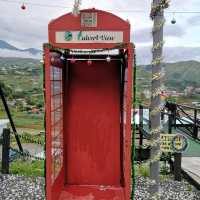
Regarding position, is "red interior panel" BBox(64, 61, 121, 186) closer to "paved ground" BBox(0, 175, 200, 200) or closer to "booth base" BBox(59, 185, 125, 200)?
"booth base" BBox(59, 185, 125, 200)

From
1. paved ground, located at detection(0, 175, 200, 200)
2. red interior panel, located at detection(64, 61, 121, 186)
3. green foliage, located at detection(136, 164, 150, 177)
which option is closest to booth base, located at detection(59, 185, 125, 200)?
red interior panel, located at detection(64, 61, 121, 186)

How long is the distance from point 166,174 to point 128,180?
3.52 meters

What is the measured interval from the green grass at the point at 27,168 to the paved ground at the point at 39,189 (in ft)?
1.09

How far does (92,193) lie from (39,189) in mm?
1413

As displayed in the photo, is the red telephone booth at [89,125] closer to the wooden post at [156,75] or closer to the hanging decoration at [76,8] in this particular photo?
the hanging decoration at [76,8]

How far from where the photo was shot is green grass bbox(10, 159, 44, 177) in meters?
7.98

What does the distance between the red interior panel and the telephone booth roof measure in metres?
1.19

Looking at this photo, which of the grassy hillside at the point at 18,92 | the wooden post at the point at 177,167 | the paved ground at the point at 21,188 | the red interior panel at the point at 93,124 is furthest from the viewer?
the grassy hillside at the point at 18,92

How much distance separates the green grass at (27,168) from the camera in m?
7.98

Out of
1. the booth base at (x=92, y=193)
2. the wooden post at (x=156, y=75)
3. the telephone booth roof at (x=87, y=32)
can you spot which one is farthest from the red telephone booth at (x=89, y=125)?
the wooden post at (x=156, y=75)

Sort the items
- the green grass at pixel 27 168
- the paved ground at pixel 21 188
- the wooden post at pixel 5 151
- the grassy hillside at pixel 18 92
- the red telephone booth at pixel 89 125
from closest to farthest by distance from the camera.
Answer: the red telephone booth at pixel 89 125, the paved ground at pixel 21 188, the wooden post at pixel 5 151, the green grass at pixel 27 168, the grassy hillside at pixel 18 92

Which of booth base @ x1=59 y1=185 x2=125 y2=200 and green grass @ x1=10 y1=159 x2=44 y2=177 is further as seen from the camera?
green grass @ x1=10 y1=159 x2=44 y2=177

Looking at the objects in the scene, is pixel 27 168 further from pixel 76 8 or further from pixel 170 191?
pixel 76 8

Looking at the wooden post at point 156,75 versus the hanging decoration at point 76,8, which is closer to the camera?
the wooden post at point 156,75
